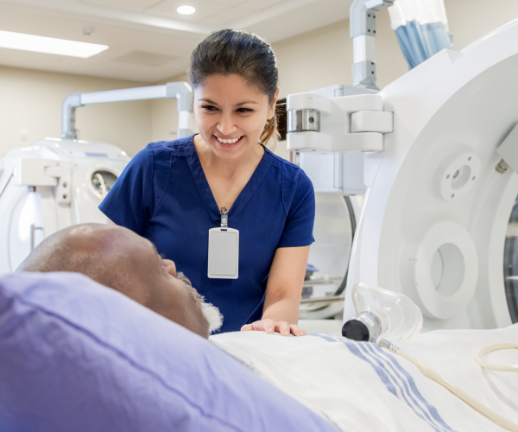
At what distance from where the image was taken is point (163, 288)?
586mm

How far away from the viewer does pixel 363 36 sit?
5.60 feet

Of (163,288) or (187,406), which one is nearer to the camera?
(187,406)

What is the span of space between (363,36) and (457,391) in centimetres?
125

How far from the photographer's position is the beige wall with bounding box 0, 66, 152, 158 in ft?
23.5

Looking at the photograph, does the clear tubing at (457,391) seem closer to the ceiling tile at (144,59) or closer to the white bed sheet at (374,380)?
the white bed sheet at (374,380)

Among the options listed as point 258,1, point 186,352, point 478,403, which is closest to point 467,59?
point 478,403

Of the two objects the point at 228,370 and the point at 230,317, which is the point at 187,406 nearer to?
the point at 228,370

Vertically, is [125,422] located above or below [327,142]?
below

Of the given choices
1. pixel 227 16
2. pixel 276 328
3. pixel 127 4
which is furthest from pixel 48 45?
pixel 276 328

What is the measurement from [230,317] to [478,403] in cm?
59

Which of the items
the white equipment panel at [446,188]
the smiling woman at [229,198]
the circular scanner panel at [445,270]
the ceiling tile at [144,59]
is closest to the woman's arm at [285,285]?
the smiling woman at [229,198]

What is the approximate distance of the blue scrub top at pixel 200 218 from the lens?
117cm

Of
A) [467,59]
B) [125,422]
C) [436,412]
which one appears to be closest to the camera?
[125,422]

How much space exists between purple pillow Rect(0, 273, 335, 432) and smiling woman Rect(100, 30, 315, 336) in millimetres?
724
